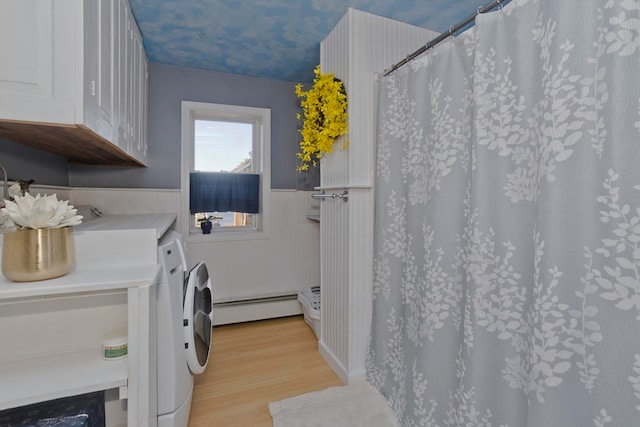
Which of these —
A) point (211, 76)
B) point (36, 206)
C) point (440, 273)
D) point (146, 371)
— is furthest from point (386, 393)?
point (211, 76)

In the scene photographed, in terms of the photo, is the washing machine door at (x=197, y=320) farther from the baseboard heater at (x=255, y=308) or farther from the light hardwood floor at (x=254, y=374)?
the baseboard heater at (x=255, y=308)

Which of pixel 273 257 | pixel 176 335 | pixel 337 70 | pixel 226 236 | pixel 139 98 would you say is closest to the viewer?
pixel 176 335

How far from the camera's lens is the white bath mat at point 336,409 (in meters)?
1.54

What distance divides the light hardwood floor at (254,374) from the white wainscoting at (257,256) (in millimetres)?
217

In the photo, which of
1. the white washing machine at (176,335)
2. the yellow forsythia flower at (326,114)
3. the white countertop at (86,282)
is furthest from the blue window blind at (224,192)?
the white countertop at (86,282)

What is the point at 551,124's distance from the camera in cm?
88

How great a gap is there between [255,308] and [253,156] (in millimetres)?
1498

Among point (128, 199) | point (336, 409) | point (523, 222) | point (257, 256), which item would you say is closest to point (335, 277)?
point (336, 409)

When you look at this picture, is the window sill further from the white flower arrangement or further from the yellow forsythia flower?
the white flower arrangement

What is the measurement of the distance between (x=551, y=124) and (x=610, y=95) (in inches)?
5.3

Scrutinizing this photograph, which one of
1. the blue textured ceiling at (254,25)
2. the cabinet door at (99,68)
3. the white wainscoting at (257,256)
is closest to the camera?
the cabinet door at (99,68)

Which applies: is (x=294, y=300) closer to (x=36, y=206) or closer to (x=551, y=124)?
(x=36, y=206)

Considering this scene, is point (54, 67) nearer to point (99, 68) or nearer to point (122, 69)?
point (99, 68)

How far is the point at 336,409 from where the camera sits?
1626mm
